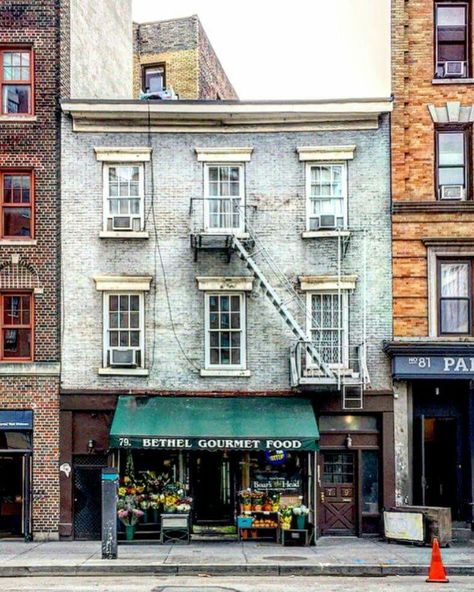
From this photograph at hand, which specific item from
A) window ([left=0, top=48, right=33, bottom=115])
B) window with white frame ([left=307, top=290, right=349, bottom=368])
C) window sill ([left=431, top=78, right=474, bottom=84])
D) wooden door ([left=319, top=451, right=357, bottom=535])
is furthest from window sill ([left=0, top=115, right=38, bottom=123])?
wooden door ([left=319, top=451, right=357, bottom=535])

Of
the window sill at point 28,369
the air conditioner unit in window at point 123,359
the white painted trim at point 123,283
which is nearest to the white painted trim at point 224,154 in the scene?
the white painted trim at point 123,283

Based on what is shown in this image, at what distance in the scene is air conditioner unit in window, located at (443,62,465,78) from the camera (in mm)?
25734

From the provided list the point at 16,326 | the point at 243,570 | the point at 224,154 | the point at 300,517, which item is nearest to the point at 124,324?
the point at 16,326

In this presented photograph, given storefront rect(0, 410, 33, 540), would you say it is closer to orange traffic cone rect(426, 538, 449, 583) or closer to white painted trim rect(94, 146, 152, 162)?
white painted trim rect(94, 146, 152, 162)

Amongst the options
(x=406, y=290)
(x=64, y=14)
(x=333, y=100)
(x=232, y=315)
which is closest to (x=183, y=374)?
(x=232, y=315)

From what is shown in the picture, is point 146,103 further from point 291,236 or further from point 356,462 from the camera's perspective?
point 356,462

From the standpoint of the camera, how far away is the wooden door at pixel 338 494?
25.0 metres

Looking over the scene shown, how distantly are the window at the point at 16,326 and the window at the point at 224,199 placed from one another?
4994 mm

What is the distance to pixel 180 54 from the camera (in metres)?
39.9

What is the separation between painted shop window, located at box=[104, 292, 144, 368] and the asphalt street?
7060mm

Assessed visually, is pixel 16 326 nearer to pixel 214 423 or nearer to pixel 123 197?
pixel 123 197

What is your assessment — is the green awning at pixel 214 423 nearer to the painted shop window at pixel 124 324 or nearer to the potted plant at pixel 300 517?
the painted shop window at pixel 124 324

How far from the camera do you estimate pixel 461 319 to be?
2523 cm

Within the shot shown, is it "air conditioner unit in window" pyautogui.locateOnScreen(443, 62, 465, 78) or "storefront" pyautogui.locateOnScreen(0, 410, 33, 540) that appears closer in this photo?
"storefront" pyautogui.locateOnScreen(0, 410, 33, 540)
